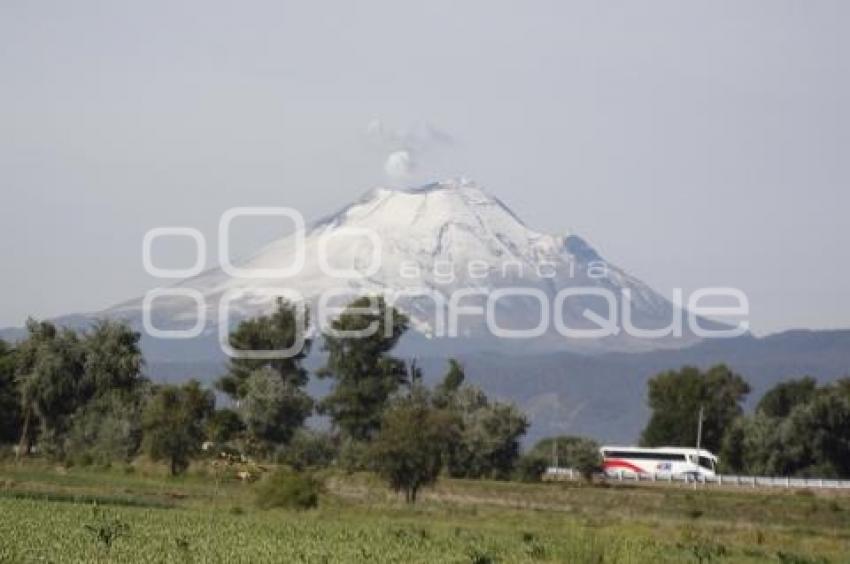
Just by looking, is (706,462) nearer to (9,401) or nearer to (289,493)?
(9,401)

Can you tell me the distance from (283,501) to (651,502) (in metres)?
24.9

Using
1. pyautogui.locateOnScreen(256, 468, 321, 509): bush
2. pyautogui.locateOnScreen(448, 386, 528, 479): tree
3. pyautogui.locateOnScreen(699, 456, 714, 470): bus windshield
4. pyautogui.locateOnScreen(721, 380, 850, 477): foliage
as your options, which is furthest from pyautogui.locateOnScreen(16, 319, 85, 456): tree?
pyautogui.locateOnScreen(721, 380, 850, 477): foliage

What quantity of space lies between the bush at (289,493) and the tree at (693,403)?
265 ft

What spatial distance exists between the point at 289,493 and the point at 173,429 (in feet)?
111

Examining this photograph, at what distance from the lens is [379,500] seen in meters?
73.6

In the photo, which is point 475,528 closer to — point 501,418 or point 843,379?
point 501,418

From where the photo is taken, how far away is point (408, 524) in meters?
48.2

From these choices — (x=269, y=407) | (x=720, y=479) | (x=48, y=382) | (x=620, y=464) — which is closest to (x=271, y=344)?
(x=269, y=407)

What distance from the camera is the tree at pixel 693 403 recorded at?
13538 centimetres

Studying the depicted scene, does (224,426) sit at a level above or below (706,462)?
above

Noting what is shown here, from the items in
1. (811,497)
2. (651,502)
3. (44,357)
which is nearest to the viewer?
(651,502)

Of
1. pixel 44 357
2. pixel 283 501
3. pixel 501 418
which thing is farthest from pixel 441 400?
pixel 283 501

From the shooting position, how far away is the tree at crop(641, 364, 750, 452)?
135 metres

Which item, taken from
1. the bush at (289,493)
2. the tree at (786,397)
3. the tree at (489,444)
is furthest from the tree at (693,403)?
the bush at (289,493)
